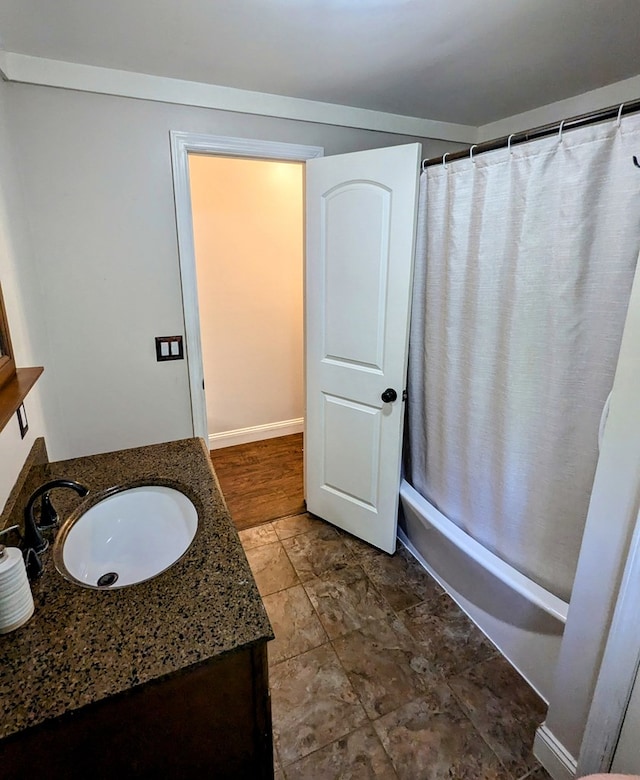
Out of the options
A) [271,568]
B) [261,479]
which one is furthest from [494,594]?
[261,479]

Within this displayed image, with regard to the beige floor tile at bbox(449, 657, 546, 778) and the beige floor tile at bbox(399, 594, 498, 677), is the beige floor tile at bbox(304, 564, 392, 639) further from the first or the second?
the beige floor tile at bbox(449, 657, 546, 778)

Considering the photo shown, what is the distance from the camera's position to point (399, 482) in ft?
6.77

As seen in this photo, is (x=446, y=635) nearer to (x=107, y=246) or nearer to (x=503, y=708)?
(x=503, y=708)

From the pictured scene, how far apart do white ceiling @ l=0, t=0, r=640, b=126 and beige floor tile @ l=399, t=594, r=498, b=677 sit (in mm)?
2212

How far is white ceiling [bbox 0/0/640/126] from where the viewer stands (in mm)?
1224

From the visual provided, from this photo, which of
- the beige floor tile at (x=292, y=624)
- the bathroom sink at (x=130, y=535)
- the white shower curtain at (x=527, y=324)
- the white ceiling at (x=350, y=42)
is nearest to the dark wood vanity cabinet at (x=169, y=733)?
the bathroom sink at (x=130, y=535)

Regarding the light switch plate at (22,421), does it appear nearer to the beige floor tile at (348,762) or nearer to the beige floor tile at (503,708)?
the beige floor tile at (348,762)

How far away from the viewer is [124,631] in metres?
0.78

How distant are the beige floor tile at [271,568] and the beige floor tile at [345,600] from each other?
109 millimetres

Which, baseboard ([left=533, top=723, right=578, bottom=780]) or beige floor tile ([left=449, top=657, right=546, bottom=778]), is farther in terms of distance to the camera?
beige floor tile ([left=449, top=657, right=546, bottom=778])

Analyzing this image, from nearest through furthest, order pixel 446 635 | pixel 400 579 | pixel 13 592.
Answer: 1. pixel 13 592
2. pixel 446 635
3. pixel 400 579

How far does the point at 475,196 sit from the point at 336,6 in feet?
2.50

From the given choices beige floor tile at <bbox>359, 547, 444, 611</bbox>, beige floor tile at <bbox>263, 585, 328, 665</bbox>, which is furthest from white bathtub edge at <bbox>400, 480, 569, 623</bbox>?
beige floor tile at <bbox>263, 585, 328, 665</bbox>

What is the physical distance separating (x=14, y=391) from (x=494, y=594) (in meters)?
1.81
